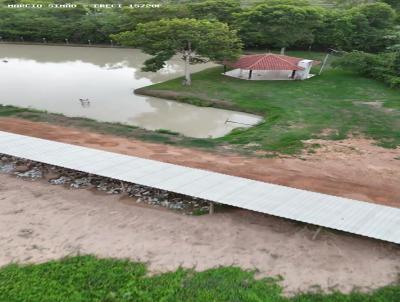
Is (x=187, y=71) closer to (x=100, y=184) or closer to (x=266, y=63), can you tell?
(x=266, y=63)

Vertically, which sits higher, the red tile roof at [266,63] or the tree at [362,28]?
the tree at [362,28]

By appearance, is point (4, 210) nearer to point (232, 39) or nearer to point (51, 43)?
point (232, 39)

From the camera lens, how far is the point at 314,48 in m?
39.8

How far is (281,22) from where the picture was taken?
33.6 meters

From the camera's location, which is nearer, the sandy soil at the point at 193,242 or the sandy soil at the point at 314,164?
the sandy soil at the point at 193,242

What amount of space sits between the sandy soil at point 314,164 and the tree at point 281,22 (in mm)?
18417

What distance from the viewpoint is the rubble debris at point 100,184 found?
12102mm

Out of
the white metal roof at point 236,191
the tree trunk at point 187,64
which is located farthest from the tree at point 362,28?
the white metal roof at point 236,191

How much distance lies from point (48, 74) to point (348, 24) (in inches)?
988

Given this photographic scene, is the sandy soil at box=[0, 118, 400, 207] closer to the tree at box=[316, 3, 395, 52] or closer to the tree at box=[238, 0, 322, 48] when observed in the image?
the tree at box=[238, 0, 322, 48]

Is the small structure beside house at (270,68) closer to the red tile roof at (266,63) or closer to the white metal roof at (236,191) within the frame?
the red tile roof at (266,63)

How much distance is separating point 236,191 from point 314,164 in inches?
200

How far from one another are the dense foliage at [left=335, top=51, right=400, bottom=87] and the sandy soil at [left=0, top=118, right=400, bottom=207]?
1241 cm

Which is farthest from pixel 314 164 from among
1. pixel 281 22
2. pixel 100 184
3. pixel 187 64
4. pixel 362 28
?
pixel 362 28
